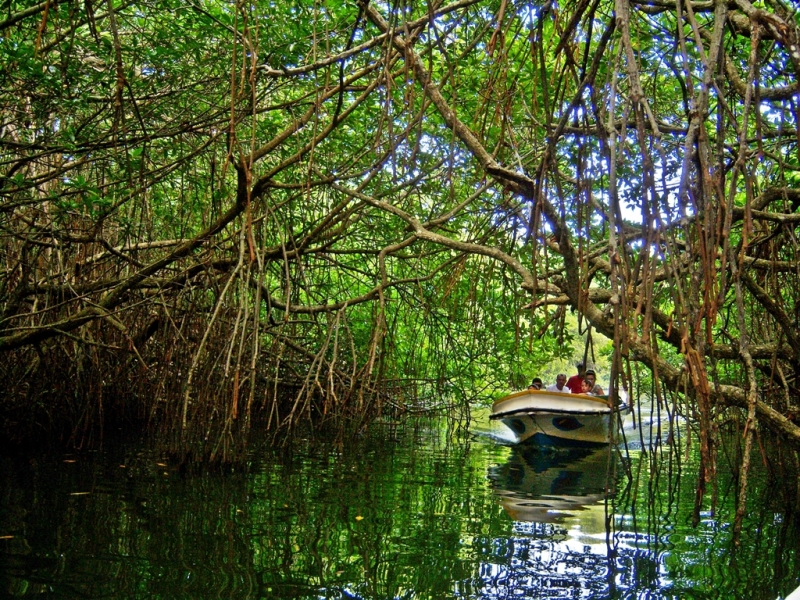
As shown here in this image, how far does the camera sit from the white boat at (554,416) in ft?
33.0

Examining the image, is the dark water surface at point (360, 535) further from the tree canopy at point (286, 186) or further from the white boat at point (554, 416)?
the white boat at point (554, 416)

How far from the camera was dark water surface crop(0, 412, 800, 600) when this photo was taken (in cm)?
331

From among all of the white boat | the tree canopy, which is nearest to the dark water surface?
the tree canopy

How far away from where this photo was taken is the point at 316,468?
6801 millimetres

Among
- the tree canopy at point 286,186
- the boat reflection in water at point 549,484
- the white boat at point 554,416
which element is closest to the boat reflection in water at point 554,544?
the boat reflection in water at point 549,484

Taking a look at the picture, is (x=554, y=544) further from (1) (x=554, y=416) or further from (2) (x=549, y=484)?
(1) (x=554, y=416)

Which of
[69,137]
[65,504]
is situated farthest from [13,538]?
[69,137]

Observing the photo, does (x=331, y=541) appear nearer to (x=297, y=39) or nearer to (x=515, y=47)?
(x=297, y=39)

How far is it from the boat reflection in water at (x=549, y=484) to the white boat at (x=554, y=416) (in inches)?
11.3

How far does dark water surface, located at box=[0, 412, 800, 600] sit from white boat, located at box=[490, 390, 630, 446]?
10.3 ft

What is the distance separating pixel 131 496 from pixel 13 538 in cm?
125

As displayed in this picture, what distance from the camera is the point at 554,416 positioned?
10.1 metres

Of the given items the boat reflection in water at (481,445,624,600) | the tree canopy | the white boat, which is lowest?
the boat reflection in water at (481,445,624,600)

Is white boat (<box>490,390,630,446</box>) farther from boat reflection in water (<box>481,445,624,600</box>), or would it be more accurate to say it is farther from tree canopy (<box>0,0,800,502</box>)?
boat reflection in water (<box>481,445,624,600</box>)
